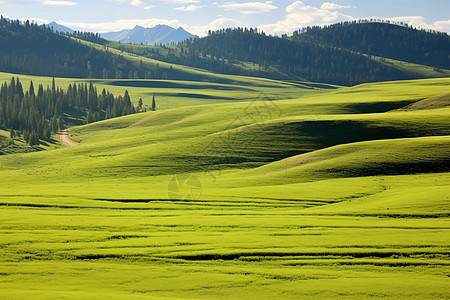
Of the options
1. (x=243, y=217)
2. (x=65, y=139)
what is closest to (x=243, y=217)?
(x=243, y=217)

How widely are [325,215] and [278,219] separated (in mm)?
5848

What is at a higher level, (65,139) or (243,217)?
(243,217)

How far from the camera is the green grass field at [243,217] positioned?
3350 cm

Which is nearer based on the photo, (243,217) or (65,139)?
(243,217)

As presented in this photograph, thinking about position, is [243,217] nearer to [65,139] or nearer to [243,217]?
[243,217]

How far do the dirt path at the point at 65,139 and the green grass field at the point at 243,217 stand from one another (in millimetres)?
33488

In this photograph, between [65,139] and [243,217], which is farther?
[65,139]

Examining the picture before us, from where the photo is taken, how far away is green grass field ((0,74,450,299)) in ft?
110

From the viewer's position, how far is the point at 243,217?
160 feet

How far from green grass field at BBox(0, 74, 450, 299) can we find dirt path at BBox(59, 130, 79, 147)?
3349 centimetres

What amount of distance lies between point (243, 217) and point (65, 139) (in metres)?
116

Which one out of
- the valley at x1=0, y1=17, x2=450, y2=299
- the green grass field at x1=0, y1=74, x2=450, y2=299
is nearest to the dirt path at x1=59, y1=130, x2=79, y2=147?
the valley at x1=0, y1=17, x2=450, y2=299

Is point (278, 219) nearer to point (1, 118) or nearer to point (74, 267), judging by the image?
point (74, 267)

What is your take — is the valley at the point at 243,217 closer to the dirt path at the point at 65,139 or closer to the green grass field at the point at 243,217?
the green grass field at the point at 243,217
